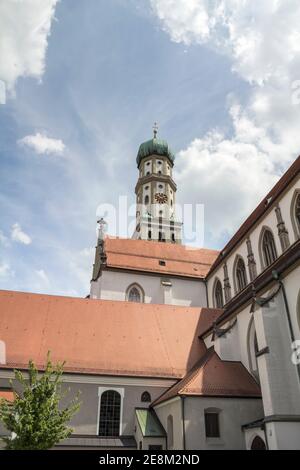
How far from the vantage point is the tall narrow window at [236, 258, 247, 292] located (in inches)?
936

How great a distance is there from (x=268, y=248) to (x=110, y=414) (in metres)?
11.8

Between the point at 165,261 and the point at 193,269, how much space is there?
93.9 inches

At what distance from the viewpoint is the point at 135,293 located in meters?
29.3

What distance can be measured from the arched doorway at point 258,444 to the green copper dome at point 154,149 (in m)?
43.7

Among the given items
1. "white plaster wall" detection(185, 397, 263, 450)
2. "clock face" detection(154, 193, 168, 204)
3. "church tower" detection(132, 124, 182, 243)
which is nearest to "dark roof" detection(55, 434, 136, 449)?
"white plaster wall" detection(185, 397, 263, 450)

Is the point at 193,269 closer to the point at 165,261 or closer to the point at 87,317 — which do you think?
the point at 165,261

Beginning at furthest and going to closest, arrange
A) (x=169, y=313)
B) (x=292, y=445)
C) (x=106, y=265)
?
(x=106, y=265)
(x=169, y=313)
(x=292, y=445)

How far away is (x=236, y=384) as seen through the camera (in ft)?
51.0

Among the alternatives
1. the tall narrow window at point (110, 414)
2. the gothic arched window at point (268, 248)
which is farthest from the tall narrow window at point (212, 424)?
the gothic arched window at point (268, 248)

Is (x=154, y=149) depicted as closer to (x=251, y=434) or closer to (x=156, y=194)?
(x=156, y=194)

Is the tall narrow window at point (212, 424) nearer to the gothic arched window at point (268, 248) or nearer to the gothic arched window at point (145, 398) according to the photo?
the gothic arched window at point (145, 398)

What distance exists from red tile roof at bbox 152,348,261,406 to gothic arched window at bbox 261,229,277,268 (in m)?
6.21

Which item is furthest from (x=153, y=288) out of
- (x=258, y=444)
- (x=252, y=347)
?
(x=258, y=444)
